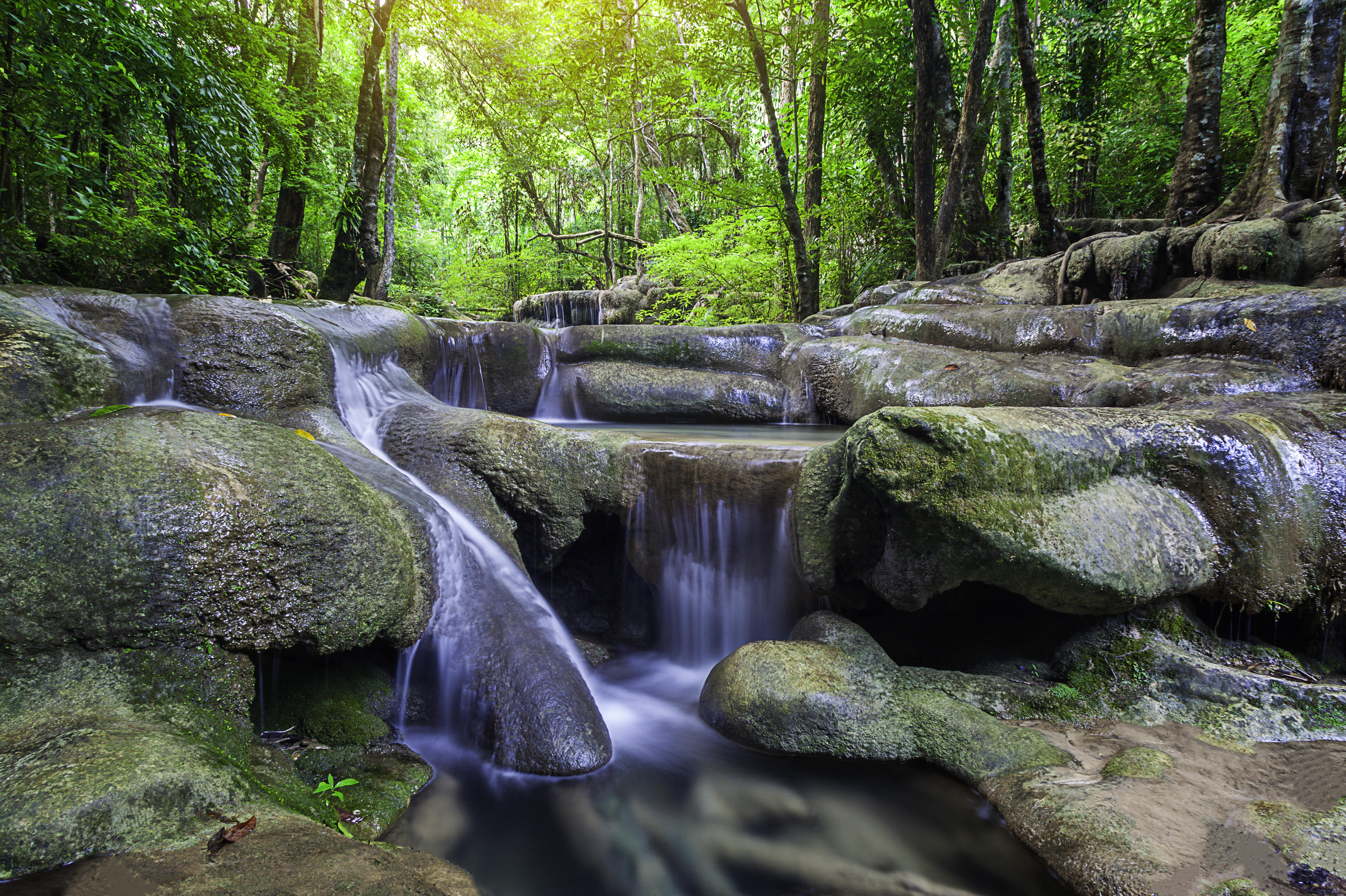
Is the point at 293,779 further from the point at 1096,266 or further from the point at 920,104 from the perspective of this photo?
the point at 920,104

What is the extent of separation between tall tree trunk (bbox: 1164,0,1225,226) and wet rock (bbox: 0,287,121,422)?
11358 millimetres

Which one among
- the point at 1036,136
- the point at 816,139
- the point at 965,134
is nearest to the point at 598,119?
the point at 816,139

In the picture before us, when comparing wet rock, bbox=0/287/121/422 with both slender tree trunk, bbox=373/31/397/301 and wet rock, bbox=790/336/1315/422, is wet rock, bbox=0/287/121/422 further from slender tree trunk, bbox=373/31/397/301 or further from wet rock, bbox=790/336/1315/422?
slender tree trunk, bbox=373/31/397/301

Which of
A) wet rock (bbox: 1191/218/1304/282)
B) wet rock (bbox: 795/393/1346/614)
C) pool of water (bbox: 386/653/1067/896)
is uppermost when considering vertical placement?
wet rock (bbox: 1191/218/1304/282)

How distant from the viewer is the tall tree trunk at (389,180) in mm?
11164

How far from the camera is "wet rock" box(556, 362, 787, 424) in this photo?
24.9 feet

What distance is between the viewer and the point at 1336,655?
11.4ft

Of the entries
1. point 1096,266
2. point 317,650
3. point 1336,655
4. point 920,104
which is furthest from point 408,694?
point 920,104

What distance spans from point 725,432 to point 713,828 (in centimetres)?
440

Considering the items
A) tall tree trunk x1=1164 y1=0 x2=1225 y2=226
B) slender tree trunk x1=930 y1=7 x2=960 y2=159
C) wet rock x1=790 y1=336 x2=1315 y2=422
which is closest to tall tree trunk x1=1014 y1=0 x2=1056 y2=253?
slender tree trunk x1=930 y1=7 x2=960 y2=159

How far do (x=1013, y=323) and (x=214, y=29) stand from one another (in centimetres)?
1115

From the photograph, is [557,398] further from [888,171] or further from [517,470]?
[888,171]

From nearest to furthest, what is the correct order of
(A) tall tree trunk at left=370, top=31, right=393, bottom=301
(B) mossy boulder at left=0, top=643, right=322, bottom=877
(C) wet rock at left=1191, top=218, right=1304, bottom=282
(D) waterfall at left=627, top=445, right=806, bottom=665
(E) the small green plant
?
(B) mossy boulder at left=0, top=643, right=322, bottom=877, (E) the small green plant, (D) waterfall at left=627, top=445, right=806, bottom=665, (C) wet rock at left=1191, top=218, right=1304, bottom=282, (A) tall tree trunk at left=370, top=31, right=393, bottom=301

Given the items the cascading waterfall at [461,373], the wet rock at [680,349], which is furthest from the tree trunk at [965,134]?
the cascading waterfall at [461,373]
